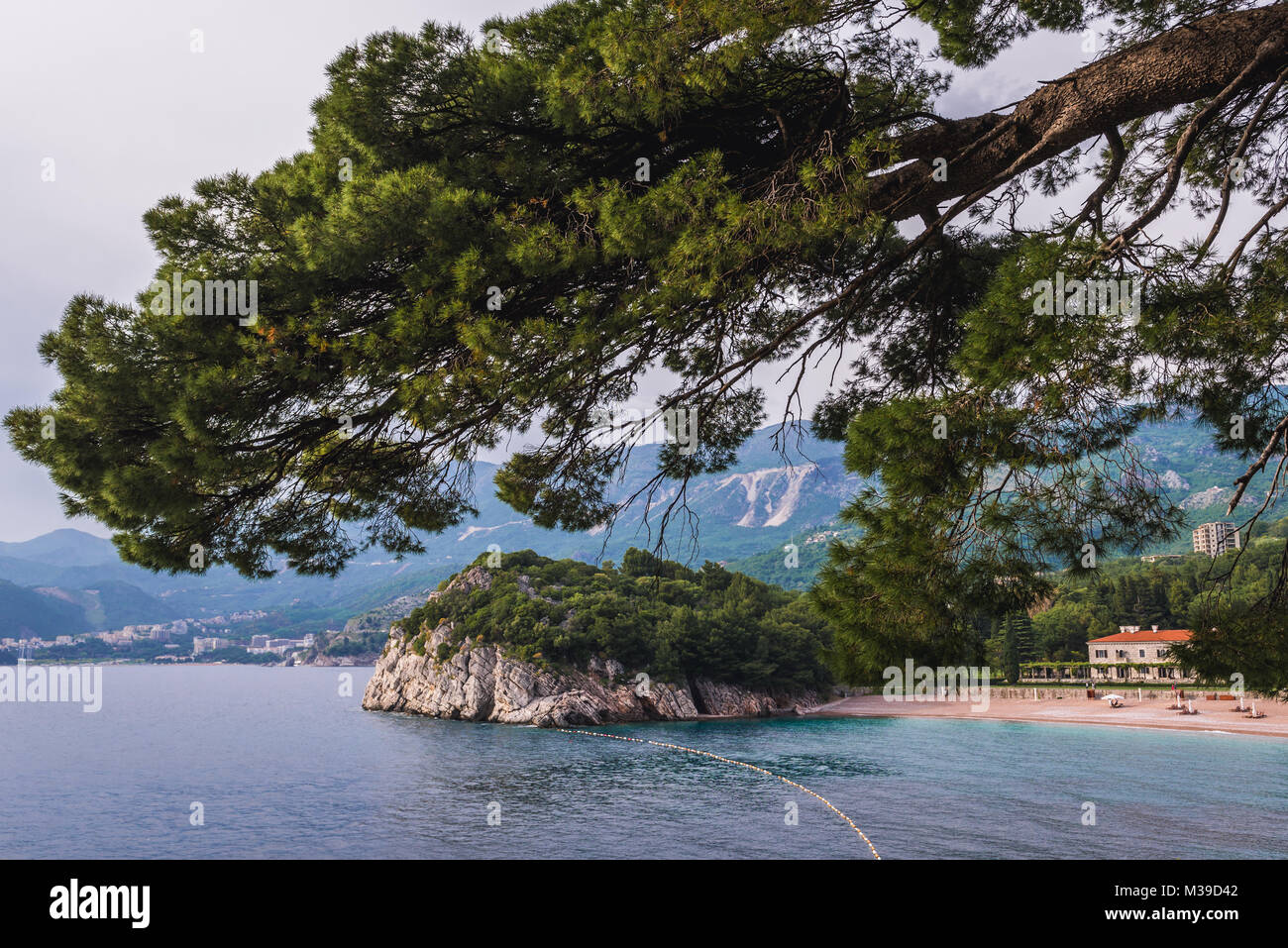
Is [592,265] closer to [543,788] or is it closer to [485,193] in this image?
[485,193]

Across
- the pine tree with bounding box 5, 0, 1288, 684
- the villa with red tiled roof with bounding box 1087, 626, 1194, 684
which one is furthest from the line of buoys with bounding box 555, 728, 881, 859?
the villa with red tiled roof with bounding box 1087, 626, 1194, 684

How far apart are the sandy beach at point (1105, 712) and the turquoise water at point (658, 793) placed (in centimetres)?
141

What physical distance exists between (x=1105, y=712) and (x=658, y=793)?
1208 inches

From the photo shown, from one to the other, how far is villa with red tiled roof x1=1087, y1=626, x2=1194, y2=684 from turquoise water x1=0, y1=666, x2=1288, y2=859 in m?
9.26

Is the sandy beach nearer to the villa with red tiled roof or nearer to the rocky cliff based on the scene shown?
the villa with red tiled roof

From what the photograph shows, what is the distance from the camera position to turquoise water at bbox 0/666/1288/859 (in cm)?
2606
